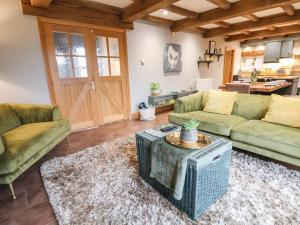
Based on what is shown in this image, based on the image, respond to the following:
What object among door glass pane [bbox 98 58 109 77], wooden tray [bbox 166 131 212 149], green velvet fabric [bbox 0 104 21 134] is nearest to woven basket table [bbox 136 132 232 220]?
wooden tray [bbox 166 131 212 149]

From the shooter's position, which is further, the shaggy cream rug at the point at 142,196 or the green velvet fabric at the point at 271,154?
the green velvet fabric at the point at 271,154

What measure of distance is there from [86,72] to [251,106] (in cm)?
312

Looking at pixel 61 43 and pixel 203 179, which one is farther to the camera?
pixel 61 43

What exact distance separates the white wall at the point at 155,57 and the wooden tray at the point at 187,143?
280 centimetres

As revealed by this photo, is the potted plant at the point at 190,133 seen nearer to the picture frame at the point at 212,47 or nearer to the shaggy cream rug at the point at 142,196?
the shaggy cream rug at the point at 142,196

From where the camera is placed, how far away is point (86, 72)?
3.53m

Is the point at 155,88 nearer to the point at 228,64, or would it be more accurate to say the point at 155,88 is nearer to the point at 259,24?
the point at 259,24

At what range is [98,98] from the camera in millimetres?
3758

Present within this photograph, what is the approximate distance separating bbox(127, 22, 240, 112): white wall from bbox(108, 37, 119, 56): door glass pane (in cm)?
29

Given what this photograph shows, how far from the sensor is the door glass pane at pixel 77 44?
129 inches

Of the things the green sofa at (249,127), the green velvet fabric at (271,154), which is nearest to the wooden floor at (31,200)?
the green velvet fabric at (271,154)

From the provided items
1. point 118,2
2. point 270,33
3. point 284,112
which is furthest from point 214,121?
point 270,33

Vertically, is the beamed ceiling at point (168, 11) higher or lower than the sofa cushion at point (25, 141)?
higher

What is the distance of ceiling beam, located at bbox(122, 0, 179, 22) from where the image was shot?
9.19 feet
